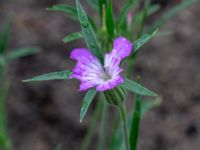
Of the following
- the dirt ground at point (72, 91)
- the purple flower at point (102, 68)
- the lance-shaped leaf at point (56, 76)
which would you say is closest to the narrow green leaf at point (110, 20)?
the purple flower at point (102, 68)

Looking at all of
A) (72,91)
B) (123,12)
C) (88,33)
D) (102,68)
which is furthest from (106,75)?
(72,91)

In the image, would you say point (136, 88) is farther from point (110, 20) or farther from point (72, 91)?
point (72, 91)

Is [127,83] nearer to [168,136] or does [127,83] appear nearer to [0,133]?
[0,133]

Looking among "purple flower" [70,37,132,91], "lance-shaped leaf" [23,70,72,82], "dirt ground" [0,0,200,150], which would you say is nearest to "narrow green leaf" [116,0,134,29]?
"purple flower" [70,37,132,91]

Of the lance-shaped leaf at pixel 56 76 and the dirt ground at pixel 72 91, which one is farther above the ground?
the lance-shaped leaf at pixel 56 76

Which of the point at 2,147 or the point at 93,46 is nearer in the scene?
the point at 93,46

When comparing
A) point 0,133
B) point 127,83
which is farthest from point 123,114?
point 0,133

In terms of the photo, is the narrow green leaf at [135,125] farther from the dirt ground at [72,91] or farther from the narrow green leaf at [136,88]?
the dirt ground at [72,91]
